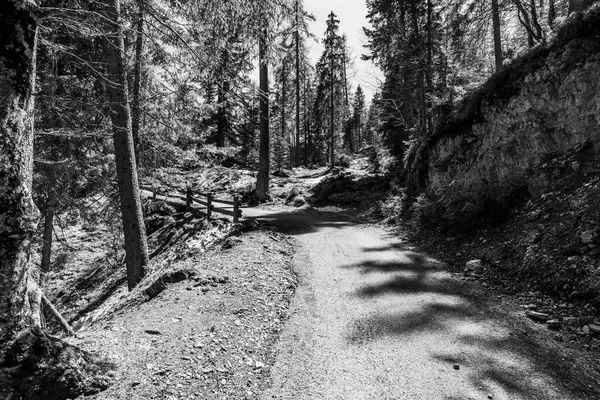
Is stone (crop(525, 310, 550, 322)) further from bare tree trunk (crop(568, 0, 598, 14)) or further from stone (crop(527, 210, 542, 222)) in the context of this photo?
bare tree trunk (crop(568, 0, 598, 14))

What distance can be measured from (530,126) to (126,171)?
10.8 meters

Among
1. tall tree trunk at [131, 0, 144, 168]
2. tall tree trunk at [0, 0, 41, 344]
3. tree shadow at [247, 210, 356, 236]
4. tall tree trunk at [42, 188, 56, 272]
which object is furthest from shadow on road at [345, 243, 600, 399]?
tall tree trunk at [42, 188, 56, 272]

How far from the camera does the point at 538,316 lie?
4.84 m

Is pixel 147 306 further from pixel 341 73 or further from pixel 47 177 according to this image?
pixel 341 73

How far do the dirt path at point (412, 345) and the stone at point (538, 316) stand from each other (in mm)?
142

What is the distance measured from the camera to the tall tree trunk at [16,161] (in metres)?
2.43

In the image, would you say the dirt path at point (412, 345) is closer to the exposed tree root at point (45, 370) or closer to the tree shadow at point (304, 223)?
the exposed tree root at point (45, 370)

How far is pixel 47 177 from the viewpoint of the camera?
8758 mm

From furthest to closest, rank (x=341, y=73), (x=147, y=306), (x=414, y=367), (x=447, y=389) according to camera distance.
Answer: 1. (x=341, y=73)
2. (x=147, y=306)
3. (x=414, y=367)
4. (x=447, y=389)

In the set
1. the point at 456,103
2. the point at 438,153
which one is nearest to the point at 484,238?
the point at 438,153

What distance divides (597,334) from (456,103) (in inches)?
414

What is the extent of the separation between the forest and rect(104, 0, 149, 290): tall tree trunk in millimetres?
51

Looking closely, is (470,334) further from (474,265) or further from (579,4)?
(579,4)

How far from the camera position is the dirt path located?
3.62 meters
